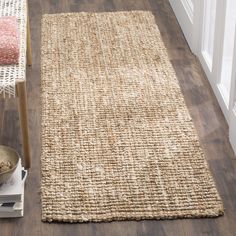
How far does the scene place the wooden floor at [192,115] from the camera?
7.30 ft

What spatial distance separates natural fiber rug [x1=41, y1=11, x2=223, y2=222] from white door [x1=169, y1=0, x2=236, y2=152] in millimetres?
174

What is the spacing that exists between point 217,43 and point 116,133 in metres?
0.65

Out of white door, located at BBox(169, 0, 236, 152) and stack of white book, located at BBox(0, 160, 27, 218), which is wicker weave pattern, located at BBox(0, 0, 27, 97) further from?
white door, located at BBox(169, 0, 236, 152)

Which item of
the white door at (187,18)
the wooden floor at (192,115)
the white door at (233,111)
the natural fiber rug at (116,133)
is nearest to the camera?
the wooden floor at (192,115)

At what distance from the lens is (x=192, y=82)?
3.15 m

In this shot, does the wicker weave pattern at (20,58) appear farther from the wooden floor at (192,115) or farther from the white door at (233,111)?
the white door at (233,111)

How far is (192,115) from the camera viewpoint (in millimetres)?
2875

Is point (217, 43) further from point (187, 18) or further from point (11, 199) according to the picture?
point (11, 199)

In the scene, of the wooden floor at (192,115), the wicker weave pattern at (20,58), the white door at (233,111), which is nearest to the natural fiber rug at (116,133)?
the wooden floor at (192,115)

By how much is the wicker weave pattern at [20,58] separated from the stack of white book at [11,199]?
1.11 ft

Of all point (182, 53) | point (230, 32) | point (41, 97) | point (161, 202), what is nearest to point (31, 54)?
point (41, 97)

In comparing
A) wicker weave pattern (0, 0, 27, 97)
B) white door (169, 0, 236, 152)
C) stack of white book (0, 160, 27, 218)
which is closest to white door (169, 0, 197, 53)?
white door (169, 0, 236, 152)

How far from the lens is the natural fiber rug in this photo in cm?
233

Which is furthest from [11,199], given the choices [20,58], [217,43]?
[217,43]
